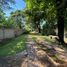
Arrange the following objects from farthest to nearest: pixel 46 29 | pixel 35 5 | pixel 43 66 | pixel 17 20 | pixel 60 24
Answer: pixel 17 20
pixel 46 29
pixel 35 5
pixel 60 24
pixel 43 66

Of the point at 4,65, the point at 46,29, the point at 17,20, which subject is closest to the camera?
the point at 4,65

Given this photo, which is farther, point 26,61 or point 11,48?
point 11,48

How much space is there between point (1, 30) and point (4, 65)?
1771cm

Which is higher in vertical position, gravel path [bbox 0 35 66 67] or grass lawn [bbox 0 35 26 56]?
gravel path [bbox 0 35 66 67]

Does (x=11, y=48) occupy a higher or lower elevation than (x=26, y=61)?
lower

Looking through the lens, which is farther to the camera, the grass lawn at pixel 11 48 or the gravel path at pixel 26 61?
the grass lawn at pixel 11 48

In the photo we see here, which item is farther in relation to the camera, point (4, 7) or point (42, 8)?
point (42, 8)

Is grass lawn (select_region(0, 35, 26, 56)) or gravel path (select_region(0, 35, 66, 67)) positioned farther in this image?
grass lawn (select_region(0, 35, 26, 56))

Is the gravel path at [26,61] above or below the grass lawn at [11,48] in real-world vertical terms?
above

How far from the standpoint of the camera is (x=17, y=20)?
66188 mm

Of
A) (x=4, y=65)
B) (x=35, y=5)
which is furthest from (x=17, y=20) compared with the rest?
(x=4, y=65)

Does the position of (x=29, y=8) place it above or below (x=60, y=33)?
above

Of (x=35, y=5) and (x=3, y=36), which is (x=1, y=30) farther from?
(x=35, y=5)

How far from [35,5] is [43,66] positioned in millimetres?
14674
